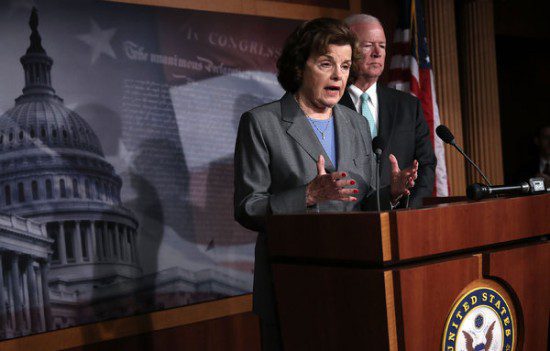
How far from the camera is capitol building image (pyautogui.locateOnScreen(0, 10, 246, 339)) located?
2891mm

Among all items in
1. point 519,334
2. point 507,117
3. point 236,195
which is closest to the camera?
point 519,334

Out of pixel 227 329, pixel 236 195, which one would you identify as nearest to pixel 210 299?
pixel 227 329

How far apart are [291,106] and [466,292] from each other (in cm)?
76

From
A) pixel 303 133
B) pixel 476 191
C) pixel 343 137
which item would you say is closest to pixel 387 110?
pixel 343 137

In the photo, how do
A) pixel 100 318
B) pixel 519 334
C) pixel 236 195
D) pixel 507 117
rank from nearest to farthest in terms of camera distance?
pixel 519 334
pixel 236 195
pixel 100 318
pixel 507 117

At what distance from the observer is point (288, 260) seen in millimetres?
1741

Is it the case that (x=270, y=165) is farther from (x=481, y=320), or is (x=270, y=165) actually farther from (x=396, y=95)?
(x=396, y=95)

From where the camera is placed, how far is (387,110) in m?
2.95

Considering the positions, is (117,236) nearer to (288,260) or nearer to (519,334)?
(288,260)

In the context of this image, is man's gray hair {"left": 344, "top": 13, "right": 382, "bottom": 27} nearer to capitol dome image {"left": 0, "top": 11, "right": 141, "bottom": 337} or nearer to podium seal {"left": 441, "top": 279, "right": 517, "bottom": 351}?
capitol dome image {"left": 0, "top": 11, "right": 141, "bottom": 337}

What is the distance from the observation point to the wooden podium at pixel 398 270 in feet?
5.01

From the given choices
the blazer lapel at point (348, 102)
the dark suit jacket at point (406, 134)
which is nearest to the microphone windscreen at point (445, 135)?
the dark suit jacket at point (406, 134)

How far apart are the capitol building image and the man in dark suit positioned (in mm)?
1198

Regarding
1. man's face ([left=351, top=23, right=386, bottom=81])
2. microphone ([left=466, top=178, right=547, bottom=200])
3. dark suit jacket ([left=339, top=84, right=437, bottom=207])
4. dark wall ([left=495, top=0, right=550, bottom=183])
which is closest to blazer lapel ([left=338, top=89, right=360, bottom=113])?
dark suit jacket ([left=339, top=84, right=437, bottom=207])
